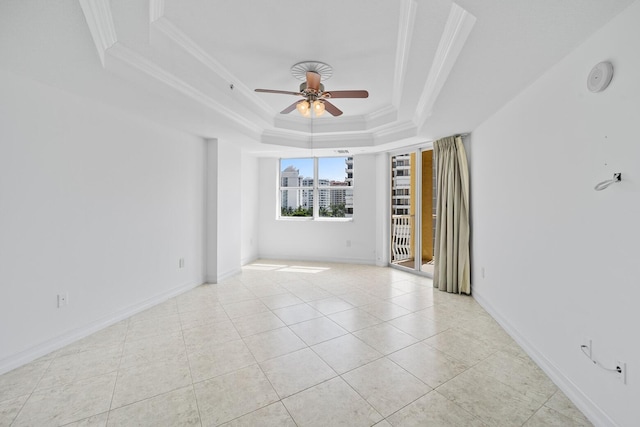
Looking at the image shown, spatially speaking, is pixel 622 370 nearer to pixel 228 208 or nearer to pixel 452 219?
pixel 452 219

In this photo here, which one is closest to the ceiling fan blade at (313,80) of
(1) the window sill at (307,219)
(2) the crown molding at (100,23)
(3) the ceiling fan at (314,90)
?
(3) the ceiling fan at (314,90)

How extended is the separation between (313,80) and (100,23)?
1684 millimetres

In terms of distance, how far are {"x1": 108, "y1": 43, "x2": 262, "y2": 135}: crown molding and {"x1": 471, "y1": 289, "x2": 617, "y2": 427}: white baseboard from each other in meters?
3.84

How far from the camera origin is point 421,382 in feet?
6.70

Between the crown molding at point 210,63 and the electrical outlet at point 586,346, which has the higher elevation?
the crown molding at point 210,63

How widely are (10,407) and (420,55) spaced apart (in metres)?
3.72

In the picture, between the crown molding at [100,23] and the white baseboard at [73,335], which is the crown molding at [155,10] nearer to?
the crown molding at [100,23]

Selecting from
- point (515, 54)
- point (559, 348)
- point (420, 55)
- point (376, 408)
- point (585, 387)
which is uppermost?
point (420, 55)

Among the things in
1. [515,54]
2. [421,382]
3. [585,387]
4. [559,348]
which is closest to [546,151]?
[515,54]

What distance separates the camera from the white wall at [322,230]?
599cm

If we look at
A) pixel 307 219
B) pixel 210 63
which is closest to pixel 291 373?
pixel 210 63

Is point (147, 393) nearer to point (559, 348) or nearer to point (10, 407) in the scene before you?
point (10, 407)

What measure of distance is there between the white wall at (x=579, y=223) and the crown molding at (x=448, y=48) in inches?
27.8

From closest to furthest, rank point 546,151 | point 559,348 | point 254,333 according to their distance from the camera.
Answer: point 559,348
point 546,151
point 254,333
